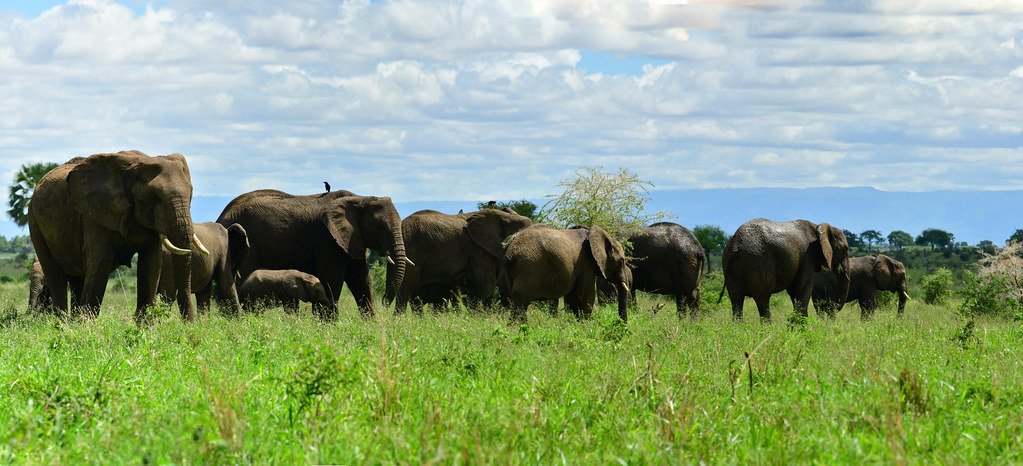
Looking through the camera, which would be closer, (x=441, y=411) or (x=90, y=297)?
(x=441, y=411)

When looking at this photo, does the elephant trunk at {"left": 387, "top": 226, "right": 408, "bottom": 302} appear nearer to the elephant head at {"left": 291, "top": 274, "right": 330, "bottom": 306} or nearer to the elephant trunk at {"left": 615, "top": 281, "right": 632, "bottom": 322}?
the elephant head at {"left": 291, "top": 274, "right": 330, "bottom": 306}

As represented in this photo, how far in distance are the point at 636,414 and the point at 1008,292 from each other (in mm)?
19183

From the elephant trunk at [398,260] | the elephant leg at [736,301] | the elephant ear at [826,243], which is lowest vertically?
the elephant leg at [736,301]

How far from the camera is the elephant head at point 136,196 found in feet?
49.5

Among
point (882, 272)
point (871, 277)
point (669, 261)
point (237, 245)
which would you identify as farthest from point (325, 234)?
point (882, 272)

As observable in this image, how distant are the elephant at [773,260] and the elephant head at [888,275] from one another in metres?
10.6

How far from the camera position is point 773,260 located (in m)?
21.7

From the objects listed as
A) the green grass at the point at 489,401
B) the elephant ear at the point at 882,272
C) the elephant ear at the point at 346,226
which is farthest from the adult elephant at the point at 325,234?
the elephant ear at the point at 882,272

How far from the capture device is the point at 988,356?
41.2 ft

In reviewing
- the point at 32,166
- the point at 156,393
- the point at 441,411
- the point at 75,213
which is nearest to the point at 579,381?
the point at 441,411

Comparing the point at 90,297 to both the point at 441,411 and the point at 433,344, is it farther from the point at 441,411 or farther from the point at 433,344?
the point at 441,411

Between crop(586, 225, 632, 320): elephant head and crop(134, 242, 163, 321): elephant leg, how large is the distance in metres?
5.92

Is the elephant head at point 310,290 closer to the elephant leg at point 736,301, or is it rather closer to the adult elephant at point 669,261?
the adult elephant at point 669,261

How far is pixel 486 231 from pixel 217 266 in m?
5.81
